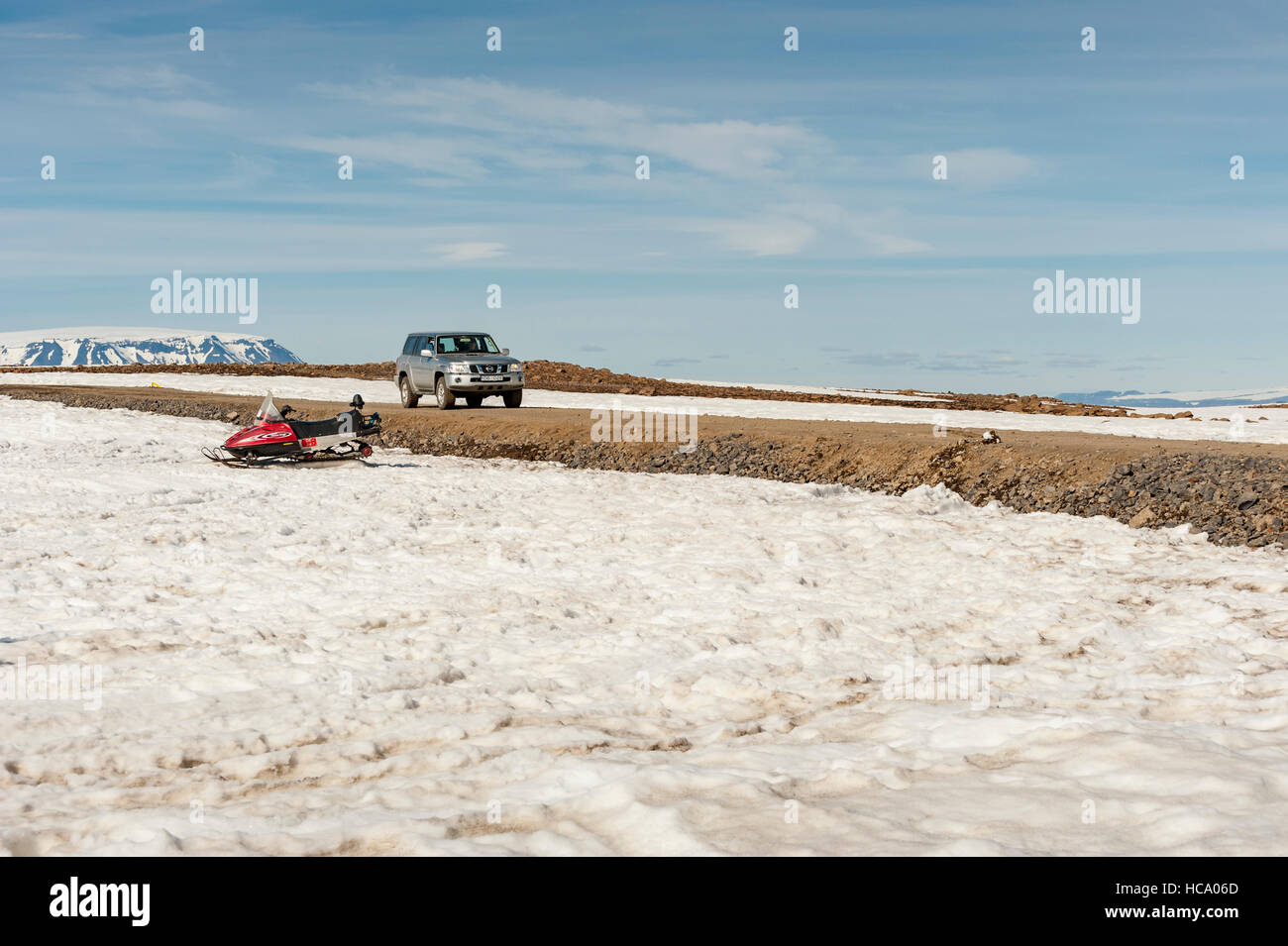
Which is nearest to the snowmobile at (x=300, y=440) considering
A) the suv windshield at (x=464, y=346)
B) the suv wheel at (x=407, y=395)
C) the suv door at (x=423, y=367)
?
the suv door at (x=423, y=367)

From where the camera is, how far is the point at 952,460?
1709 centimetres

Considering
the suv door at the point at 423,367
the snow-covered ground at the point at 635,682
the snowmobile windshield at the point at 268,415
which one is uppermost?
the suv door at the point at 423,367

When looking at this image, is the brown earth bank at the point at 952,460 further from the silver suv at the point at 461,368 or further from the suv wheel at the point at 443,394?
the silver suv at the point at 461,368

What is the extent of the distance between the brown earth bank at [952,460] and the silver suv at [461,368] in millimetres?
639

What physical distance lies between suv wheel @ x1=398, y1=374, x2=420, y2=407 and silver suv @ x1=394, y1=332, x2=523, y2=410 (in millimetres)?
83

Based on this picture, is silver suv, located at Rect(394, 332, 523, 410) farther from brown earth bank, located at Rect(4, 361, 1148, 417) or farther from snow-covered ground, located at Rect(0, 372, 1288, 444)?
brown earth bank, located at Rect(4, 361, 1148, 417)

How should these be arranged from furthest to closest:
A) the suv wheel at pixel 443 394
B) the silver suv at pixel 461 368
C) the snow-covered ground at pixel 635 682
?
the suv wheel at pixel 443 394
the silver suv at pixel 461 368
the snow-covered ground at pixel 635 682

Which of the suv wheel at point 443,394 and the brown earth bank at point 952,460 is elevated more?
the suv wheel at point 443,394

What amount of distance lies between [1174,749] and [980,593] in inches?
193

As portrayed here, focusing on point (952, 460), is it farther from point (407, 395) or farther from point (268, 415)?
point (407, 395)

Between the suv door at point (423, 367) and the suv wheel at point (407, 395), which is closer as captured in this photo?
the suv door at point (423, 367)

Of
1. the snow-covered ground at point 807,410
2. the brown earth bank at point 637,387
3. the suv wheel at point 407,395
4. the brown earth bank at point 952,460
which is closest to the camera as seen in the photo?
the brown earth bank at point 952,460

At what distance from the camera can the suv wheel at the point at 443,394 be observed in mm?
27328
